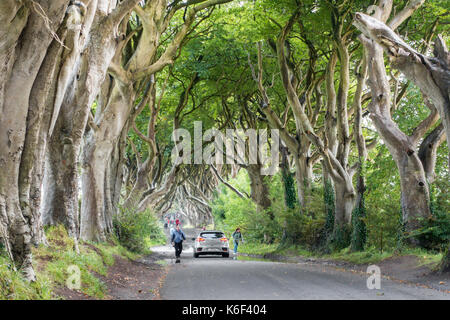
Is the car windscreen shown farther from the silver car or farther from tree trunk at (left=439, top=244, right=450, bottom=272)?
tree trunk at (left=439, top=244, right=450, bottom=272)

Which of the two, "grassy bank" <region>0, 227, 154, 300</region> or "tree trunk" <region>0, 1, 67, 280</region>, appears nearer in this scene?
"grassy bank" <region>0, 227, 154, 300</region>

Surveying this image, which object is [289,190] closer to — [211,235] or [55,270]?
[211,235]

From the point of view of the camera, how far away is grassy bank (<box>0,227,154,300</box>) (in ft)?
19.4

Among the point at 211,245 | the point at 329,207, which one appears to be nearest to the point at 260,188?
the point at 211,245

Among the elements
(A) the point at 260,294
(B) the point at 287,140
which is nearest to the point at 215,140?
(B) the point at 287,140

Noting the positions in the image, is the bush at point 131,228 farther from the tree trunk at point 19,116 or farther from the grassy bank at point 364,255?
the tree trunk at point 19,116

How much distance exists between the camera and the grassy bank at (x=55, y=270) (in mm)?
5918

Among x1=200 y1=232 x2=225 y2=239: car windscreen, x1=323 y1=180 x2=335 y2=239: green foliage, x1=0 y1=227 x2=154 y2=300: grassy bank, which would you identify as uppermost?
x1=323 y1=180 x2=335 y2=239: green foliage

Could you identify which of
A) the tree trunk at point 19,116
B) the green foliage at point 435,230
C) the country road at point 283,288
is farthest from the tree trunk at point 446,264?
the tree trunk at point 19,116

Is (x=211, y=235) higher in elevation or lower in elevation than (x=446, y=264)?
lower

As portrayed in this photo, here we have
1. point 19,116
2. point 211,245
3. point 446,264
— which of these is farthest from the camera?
point 211,245

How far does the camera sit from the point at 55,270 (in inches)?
318

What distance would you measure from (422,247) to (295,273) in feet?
13.1

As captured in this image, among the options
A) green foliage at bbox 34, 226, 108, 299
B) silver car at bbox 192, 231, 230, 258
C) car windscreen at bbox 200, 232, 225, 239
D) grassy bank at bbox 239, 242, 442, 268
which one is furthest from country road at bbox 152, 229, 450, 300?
car windscreen at bbox 200, 232, 225, 239
